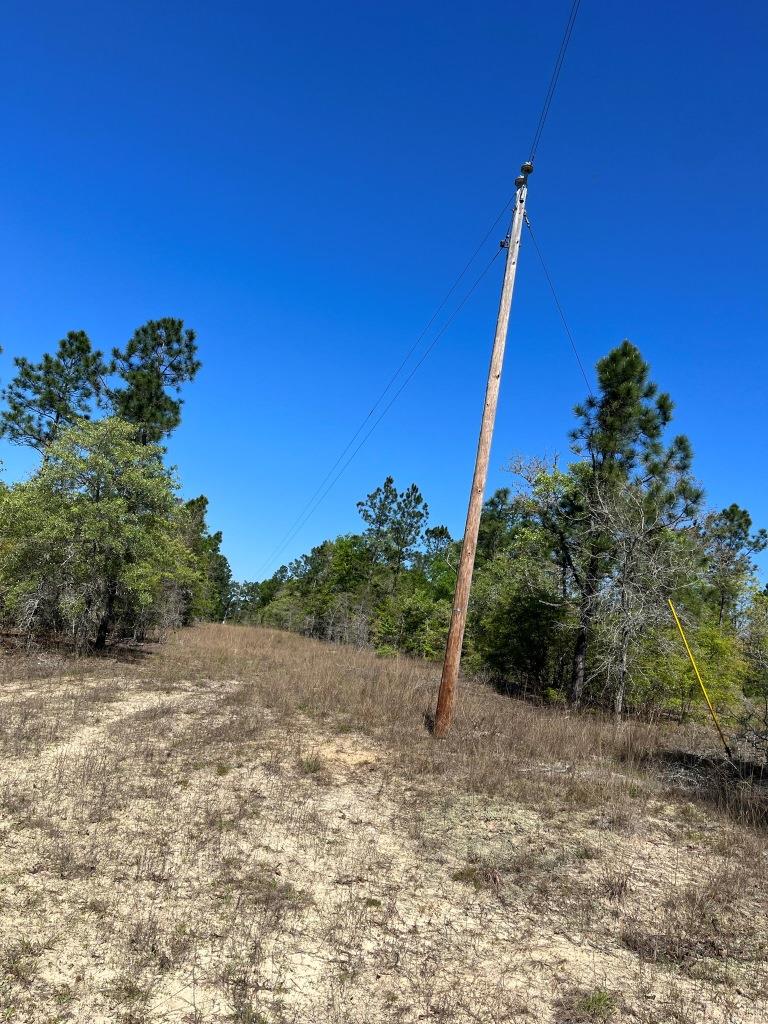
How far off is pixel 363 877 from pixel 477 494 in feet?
21.4

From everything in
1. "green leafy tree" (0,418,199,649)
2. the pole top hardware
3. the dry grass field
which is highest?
the pole top hardware

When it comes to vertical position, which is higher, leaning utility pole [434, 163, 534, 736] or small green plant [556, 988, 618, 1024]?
leaning utility pole [434, 163, 534, 736]

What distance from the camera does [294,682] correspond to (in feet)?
47.1

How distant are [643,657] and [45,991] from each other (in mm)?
14230

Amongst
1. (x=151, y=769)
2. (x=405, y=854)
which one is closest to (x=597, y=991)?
(x=405, y=854)

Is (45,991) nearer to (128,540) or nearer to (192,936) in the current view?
(192,936)

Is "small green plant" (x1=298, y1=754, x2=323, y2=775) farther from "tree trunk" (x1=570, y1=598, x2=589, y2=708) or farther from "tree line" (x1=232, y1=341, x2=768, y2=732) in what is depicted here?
"tree trunk" (x1=570, y1=598, x2=589, y2=708)

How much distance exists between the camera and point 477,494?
10.4 metres

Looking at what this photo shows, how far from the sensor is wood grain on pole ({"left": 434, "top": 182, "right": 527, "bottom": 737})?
1003 cm

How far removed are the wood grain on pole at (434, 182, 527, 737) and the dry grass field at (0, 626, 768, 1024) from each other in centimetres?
75

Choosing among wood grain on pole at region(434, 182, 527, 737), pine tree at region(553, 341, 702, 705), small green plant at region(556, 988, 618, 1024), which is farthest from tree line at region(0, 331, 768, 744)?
→ small green plant at region(556, 988, 618, 1024)

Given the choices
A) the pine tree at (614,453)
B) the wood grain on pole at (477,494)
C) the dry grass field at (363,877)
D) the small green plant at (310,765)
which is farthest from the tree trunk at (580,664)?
the small green plant at (310,765)

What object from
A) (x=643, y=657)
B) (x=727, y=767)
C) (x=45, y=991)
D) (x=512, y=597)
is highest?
(x=512, y=597)


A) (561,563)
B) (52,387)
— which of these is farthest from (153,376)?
(561,563)
